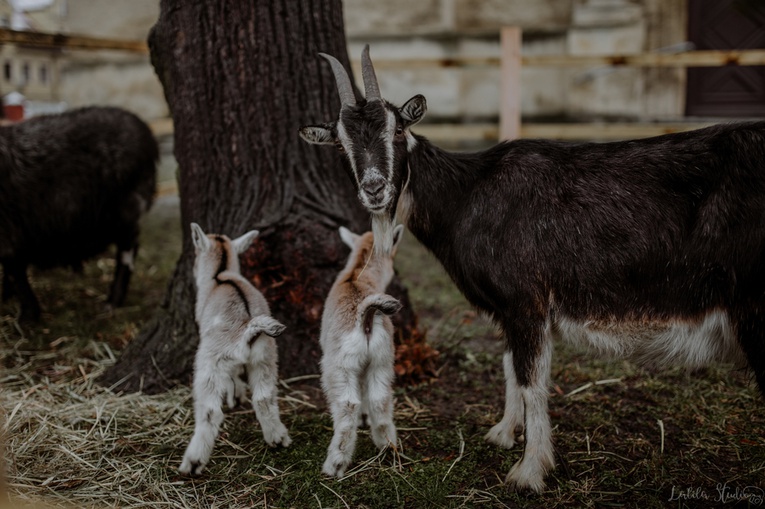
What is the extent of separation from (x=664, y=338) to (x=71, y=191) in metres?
4.96

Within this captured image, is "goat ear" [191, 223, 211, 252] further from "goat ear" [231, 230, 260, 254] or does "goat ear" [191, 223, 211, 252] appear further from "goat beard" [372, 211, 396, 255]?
"goat beard" [372, 211, 396, 255]

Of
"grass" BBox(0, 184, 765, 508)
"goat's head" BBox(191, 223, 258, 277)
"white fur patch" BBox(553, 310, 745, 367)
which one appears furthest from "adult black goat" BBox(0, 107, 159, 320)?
"white fur patch" BBox(553, 310, 745, 367)

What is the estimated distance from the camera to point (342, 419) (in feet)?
10.7

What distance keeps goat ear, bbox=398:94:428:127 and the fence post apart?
15.7 feet

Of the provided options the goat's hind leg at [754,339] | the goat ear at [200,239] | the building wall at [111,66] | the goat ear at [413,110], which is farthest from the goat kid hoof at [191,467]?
the building wall at [111,66]

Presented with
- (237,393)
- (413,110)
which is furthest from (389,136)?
(237,393)

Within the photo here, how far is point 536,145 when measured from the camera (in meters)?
3.52

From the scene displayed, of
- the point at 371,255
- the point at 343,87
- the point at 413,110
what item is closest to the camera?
the point at 413,110

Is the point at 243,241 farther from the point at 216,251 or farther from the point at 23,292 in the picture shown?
the point at 23,292

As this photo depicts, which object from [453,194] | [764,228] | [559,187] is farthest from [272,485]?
[764,228]

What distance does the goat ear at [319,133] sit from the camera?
11.3 ft

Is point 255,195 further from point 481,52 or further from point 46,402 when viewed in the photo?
point 481,52

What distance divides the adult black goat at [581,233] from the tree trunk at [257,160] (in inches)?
36.5

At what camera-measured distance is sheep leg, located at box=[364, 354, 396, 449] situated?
3.39m
